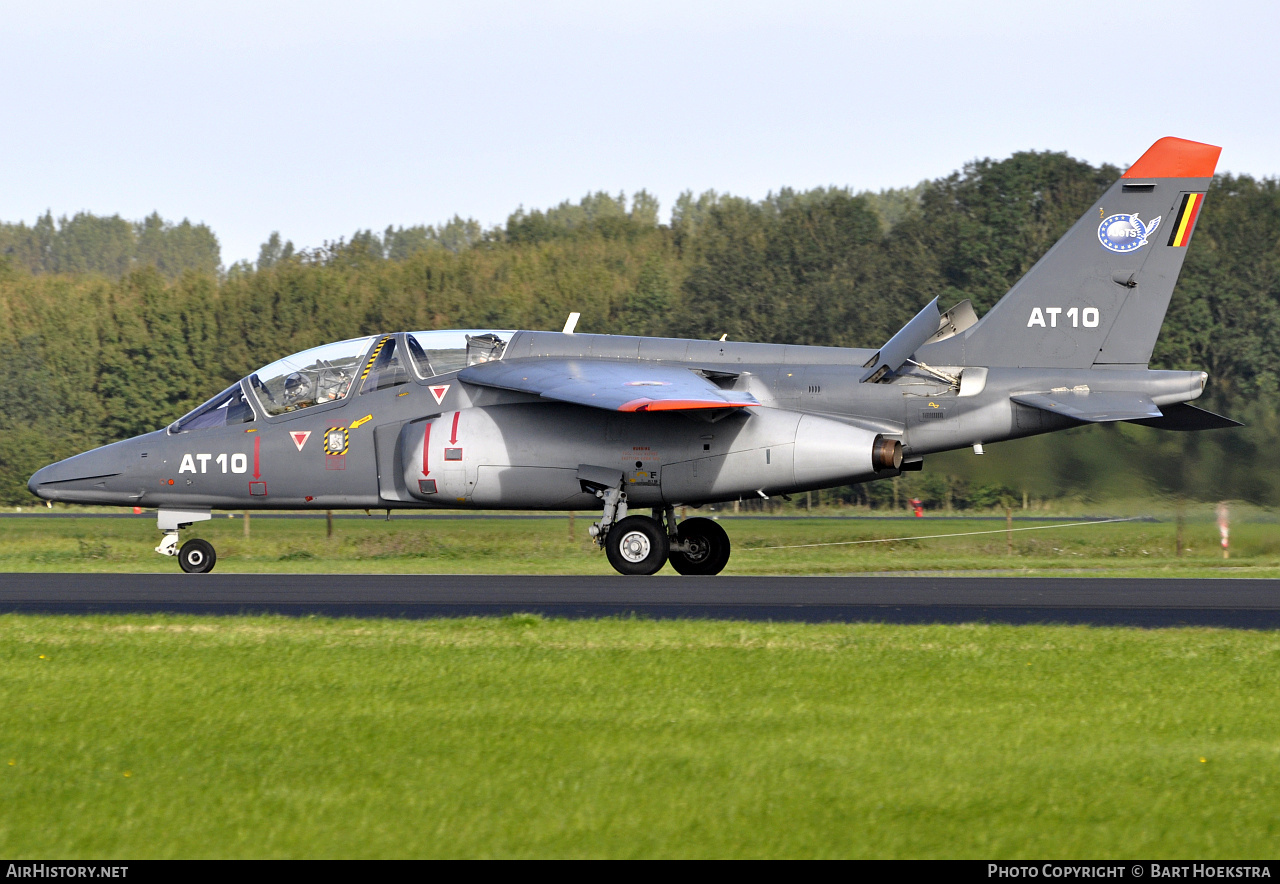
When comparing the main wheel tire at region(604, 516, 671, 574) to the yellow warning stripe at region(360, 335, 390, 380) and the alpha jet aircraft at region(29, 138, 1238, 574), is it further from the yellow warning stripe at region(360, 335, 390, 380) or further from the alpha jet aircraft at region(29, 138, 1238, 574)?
the yellow warning stripe at region(360, 335, 390, 380)

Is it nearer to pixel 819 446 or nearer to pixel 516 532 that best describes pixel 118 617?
pixel 819 446

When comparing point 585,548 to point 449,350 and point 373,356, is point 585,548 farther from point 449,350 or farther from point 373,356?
point 373,356

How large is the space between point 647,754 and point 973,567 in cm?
1587

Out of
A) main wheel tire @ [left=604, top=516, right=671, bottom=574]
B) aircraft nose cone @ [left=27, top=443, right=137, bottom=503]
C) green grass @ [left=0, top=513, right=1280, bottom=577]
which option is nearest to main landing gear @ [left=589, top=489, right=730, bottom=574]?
main wheel tire @ [left=604, top=516, right=671, bottom=574]

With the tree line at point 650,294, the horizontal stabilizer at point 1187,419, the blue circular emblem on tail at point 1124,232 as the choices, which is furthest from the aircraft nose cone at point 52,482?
the tree line at point 650,294

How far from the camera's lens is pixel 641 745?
6711mm

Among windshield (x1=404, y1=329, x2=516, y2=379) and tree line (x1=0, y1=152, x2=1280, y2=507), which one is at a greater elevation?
tree line (x1=0, y1=152, x2=1280, y2=507)

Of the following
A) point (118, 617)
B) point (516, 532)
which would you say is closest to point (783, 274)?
point (516, 532)

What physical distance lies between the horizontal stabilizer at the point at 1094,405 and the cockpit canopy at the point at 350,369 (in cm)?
719

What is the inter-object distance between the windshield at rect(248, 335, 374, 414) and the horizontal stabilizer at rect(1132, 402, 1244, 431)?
10601mm

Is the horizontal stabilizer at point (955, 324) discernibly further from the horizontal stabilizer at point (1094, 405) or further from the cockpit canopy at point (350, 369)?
the cockpit canopy at point (350, 369)

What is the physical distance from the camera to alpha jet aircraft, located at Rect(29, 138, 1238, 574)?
1722 cm

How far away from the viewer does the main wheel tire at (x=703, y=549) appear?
1848 cm

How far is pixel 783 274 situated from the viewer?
62062mm
